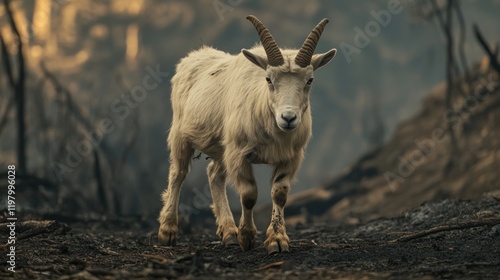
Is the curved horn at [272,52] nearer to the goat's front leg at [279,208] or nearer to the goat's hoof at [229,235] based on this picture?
the goat's front leg at [279,208]

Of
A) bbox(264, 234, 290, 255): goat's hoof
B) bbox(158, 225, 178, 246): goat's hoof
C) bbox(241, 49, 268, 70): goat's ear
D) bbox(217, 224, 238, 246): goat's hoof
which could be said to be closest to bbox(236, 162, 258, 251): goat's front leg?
bbox(264, 234, 290, 255): goat's hoof

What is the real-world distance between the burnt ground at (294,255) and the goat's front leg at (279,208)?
151mm

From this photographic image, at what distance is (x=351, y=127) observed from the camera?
176 ft

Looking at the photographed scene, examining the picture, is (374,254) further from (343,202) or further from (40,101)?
(40,101)

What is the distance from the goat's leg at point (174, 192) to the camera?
33.7 ft

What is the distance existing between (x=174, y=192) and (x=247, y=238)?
6.73 feet

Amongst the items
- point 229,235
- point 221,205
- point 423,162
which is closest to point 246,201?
point 229,235

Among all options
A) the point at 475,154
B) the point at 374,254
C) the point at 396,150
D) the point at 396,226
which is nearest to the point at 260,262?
the point at 374,254

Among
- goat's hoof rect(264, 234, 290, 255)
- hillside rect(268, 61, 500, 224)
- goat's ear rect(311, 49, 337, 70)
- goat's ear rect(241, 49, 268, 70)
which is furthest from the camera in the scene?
hillside rect(268, 61, 500, 224)

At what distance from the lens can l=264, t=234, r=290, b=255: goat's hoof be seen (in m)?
8.15

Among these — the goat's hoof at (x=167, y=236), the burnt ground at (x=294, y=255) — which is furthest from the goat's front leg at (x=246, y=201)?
the goat's hoof at (x=167, y=236)

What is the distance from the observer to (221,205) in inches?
405

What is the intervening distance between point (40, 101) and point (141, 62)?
23121 mm

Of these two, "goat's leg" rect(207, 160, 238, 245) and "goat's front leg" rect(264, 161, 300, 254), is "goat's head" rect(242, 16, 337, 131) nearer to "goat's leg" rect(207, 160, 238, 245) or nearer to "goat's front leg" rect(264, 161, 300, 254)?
"goat's front leg" rect(264, 161, 300, 254)
